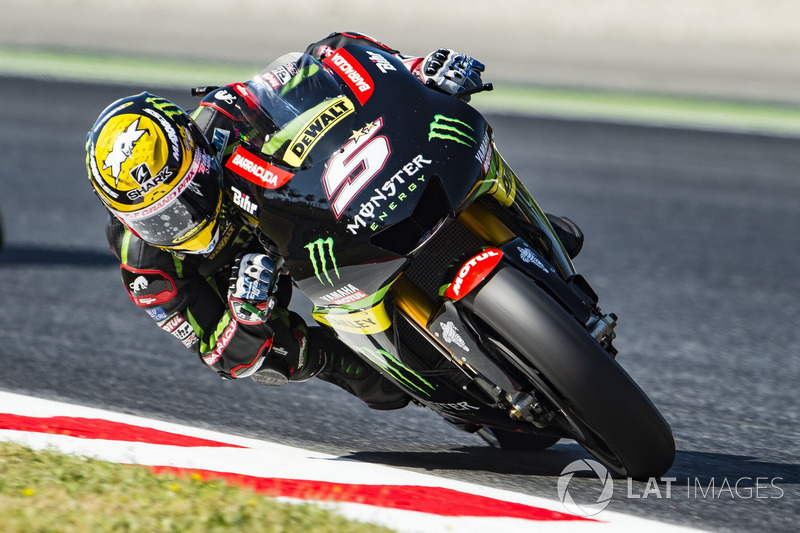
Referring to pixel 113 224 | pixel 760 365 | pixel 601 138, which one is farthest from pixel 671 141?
pixel 113 224

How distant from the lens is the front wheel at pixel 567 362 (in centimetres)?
328

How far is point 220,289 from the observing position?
4227 mm

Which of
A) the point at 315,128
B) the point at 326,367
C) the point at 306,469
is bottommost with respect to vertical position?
the point at 306,469

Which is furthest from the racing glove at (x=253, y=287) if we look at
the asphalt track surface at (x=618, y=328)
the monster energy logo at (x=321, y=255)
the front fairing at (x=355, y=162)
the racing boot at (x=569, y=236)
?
the racing boot at (x=569, y=236)

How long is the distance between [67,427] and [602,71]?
638 inches

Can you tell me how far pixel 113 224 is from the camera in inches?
159

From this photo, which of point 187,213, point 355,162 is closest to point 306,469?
point 187,213

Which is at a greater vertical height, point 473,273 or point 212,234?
point 473,273

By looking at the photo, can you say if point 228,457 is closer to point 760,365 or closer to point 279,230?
point 279,230

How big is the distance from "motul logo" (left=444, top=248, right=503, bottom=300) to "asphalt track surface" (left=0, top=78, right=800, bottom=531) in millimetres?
860

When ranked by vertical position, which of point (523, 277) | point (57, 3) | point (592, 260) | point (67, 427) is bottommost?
point (67, 427)

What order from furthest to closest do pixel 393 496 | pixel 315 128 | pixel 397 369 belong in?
pixel 397 369 < pixel 315 128 < pixel 393 496

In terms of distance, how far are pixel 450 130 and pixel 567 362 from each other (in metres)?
0.89

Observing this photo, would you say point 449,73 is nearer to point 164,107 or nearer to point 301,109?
point 301,109
